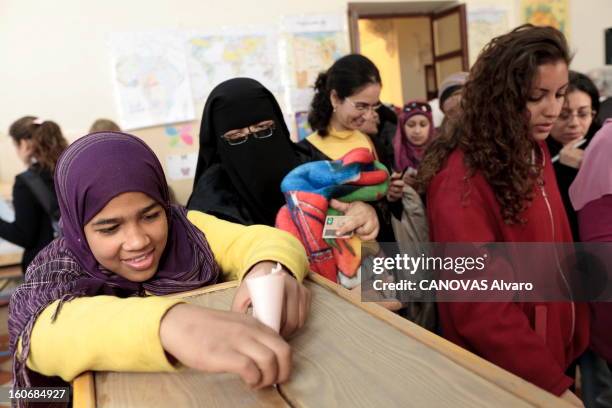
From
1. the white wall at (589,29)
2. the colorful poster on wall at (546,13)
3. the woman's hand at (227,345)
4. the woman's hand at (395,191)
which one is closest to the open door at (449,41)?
the colorful poster on wall at (546,13)

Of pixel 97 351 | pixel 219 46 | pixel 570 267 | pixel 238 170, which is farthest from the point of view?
pixel 219 46

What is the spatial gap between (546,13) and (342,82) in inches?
165

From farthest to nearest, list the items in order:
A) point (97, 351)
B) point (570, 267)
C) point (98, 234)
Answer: point (570, 267) → point (98, 234) → point (97, 351)

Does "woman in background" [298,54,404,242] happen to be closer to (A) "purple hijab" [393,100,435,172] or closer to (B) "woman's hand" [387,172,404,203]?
(B) "woman's hand" [387,172,404,203]

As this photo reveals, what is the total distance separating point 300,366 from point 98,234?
51cm

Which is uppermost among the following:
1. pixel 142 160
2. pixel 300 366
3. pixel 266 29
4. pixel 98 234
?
pixel 266 29

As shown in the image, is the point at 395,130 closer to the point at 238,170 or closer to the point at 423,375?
the point at 238,170

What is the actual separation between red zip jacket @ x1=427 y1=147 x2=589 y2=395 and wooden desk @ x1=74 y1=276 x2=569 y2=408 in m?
0.68

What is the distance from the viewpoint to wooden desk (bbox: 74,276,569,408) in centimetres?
52

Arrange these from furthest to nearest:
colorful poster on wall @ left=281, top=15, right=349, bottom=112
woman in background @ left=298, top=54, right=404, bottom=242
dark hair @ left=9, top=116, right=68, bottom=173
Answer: colorful poster on wall @ left=281, top=15, right=349, bottom=112 < dark hair @ left=9, top=116, right=68, bottom=173 < woman in background @ left=298, top=54, right=404, bottom=242

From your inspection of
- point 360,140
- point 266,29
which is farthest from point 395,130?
point 266,29

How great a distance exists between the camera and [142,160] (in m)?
0.96

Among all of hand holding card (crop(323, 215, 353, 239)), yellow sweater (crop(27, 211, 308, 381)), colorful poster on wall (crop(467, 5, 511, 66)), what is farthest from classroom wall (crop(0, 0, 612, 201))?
yellow sweater (crop(27, 211, 308, 381))
